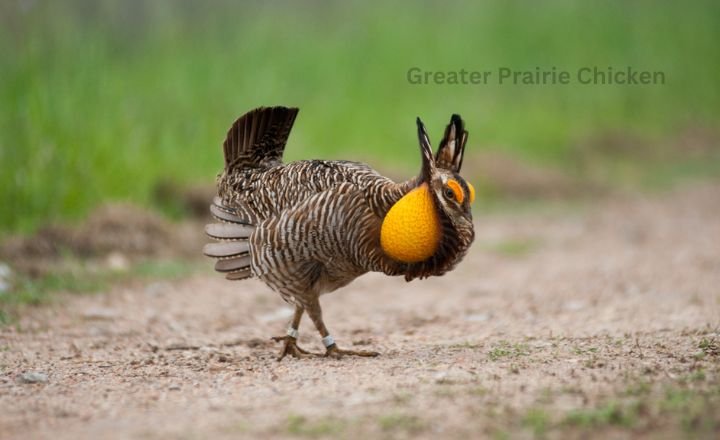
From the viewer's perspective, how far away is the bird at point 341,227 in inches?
185

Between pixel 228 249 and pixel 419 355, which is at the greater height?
pixel 228 249

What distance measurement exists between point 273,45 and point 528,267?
214 inches

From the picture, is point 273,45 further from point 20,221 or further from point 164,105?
point 20,221

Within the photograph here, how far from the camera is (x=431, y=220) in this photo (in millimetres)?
4711

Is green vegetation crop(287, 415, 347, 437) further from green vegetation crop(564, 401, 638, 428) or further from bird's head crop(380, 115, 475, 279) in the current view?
bird's head crop(380, 115, 475, 279)

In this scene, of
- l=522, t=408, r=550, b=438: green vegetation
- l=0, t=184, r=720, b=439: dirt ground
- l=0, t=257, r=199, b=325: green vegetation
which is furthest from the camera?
l=0, t=257, r=199, b=325: green vegetation

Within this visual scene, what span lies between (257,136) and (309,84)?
22.8ft

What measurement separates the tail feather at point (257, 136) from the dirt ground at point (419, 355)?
1.10 metres

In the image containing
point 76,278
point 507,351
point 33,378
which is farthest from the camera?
point 76,278

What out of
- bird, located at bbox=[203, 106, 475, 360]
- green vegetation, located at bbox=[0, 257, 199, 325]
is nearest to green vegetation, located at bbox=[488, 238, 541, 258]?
green vegetation, located at bbox=[0, 257, 199, 325]

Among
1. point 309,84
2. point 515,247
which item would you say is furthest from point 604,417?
point 309,84

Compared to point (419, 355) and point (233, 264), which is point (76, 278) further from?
point (419, 355)

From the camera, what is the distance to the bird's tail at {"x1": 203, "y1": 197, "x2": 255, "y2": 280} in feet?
17.5

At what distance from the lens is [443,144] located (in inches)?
193
